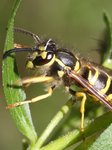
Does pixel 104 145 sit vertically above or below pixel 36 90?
above

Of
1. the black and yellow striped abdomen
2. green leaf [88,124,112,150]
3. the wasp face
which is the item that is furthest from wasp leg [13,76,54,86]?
green leaf [88,124,112,150]

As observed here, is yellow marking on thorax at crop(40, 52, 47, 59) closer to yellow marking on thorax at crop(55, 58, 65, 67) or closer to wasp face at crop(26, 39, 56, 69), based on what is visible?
wasp face at crop(26, 39, 56, 69)

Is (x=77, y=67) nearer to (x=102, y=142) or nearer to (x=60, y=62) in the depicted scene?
(x=60, y=62)

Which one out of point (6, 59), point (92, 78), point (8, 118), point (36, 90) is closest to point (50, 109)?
point (36, 90)

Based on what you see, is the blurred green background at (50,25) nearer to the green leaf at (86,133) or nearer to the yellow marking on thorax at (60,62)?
the yellow marking on thorax at (60,62)

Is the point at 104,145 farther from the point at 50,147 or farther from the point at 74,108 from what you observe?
the point at 74,108

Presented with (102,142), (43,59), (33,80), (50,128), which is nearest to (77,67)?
(43,59)
